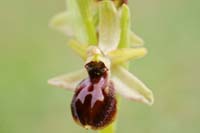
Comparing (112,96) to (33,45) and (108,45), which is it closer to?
(108,45)

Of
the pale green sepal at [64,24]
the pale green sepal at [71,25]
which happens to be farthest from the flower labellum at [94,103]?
the pale green sepal at [64,24]

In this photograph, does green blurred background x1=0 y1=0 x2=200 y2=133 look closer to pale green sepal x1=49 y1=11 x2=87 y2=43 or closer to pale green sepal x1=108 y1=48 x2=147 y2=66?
pale green sepal x1=49 y1=11 x2=87 y2=43

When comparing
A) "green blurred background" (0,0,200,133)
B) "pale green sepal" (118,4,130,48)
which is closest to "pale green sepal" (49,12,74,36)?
"pale green sepal" (118,4,130,48)

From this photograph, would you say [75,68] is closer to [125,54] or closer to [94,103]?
[125,54]

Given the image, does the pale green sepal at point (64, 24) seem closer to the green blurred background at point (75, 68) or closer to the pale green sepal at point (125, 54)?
the pale green sepal at point (125, 54)

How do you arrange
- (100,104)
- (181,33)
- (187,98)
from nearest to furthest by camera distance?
(100,104) < (187,98) < (181,33)

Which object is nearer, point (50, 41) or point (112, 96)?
point (112, 96)

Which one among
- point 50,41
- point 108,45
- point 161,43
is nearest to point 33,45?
point 50,41
